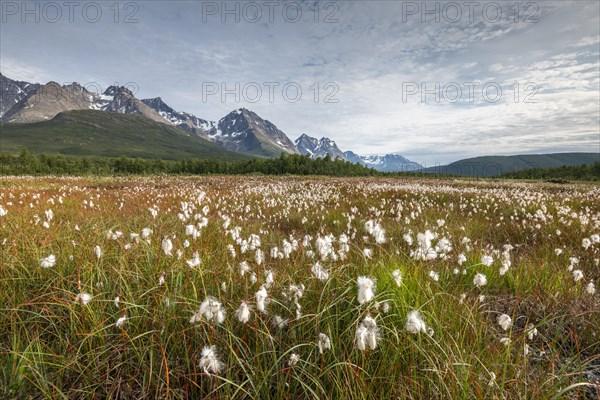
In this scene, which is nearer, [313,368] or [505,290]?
[313,368]

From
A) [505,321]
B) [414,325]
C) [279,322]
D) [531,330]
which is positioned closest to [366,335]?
[414,325]

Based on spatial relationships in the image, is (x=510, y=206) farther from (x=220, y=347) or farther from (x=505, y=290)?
(x=220, y=347)

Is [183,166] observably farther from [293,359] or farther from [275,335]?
[293,359]

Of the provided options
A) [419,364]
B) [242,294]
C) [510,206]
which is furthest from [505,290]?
[510,206]

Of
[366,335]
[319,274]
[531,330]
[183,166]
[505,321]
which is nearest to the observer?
[366,335]

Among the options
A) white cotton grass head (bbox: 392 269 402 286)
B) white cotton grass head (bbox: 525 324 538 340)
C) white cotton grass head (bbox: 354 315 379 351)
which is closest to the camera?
white cotton grass head (bbox: 354 315 379 351)

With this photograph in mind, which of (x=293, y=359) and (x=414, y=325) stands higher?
(x=414, y=325)

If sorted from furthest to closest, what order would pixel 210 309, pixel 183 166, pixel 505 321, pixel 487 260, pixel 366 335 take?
pixel 183 166 → pixel 487 260 → pixel 505 321 → pixel 210 309 → pixel 366 335

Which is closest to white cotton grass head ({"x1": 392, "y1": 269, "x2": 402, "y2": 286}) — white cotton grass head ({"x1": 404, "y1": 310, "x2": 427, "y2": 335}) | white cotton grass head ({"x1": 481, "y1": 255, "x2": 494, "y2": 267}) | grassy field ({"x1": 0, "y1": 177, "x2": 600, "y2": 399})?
grassy field ({"x1": 0, "y1": 177, "x2": 600, "y2": 399})

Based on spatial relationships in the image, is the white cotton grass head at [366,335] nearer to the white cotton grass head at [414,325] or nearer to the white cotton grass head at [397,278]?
the white cotton grass head at [414,325]

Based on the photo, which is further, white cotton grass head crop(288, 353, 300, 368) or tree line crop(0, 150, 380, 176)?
tree line crop(0, 150, 380, 176)

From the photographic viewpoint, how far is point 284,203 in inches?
478

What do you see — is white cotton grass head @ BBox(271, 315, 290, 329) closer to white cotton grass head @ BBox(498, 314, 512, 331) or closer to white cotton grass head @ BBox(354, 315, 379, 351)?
white cotton grass head @ BBox(354, 315, 379, 351)

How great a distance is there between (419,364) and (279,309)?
1200 mm
